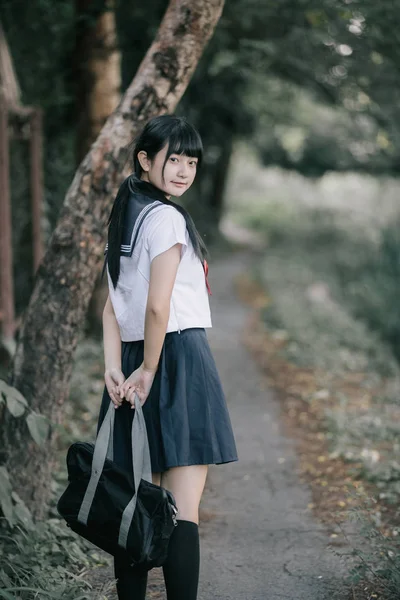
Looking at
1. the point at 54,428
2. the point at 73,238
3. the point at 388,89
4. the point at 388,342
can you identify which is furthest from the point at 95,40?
the point at 388,342

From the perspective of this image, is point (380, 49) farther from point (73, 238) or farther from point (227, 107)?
point (227, 107)

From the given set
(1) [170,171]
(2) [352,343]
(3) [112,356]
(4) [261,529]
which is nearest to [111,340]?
(3) [112,356]

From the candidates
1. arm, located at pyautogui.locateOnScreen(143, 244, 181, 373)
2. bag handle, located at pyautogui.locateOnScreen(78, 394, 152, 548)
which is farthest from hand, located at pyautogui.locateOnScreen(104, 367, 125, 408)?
arm, located at pyautogui.locateOnScreen(143, 244, 181, 373)

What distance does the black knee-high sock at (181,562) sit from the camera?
2.51 m

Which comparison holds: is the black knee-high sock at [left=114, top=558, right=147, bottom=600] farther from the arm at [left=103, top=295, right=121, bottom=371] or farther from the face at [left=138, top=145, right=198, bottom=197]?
the face at [left=138, top=145, right=198, bottom=197]

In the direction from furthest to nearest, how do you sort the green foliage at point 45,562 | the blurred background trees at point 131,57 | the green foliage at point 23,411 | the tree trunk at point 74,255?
the blurred background trees at point 131,57, the tree trunk at point 74,255, the green foliage at point 23,411, the green foliage at point 45,562

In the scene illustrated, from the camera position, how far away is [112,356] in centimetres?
268

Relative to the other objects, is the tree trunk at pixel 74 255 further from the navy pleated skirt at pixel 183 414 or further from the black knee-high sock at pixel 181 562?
the black knee-high sock at pixel 181 562

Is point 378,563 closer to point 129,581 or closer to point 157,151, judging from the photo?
point 129,581

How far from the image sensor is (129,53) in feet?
28.4

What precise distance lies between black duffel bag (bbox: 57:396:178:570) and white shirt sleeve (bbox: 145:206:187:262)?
57 centimetres

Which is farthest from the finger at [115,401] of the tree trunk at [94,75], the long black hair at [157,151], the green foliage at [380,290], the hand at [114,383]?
the green foliage at [380,290]

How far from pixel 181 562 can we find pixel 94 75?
602cm

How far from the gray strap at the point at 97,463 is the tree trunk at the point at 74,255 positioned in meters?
1.08
